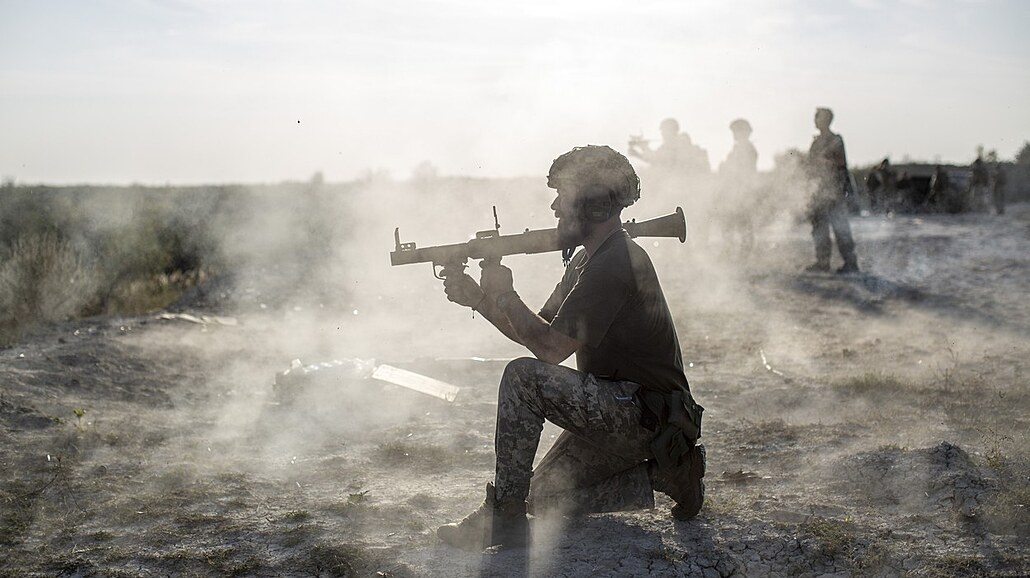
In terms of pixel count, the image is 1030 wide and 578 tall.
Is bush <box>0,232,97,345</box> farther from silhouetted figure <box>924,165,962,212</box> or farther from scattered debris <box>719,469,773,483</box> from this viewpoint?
silhouetted figure <box>924,165,962,212</box>

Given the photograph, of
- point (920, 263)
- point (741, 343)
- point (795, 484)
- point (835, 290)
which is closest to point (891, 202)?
point (920, 263)

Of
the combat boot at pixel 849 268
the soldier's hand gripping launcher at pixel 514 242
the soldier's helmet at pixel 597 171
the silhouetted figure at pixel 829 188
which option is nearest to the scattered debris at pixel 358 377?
the soldier's hand gripping launcher at pixel 514 242

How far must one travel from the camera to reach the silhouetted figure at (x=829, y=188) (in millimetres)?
11281

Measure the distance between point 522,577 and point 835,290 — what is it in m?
8.68

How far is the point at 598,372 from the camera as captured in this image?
3801 mm

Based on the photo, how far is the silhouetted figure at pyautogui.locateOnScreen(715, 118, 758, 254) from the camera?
13.5m

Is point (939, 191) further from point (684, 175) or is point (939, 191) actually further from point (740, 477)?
point (740, 477)

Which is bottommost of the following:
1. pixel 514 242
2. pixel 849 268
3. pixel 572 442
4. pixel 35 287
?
pixel 572 442

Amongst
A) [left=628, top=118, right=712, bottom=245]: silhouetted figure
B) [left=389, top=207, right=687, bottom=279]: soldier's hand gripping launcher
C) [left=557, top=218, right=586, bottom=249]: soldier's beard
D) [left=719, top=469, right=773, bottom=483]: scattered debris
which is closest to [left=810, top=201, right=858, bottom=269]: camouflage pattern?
[left=628, top=118, right=712, bottom=245]: silhouetted figure

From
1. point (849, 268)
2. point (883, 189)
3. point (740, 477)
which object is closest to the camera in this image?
point (740, 477)

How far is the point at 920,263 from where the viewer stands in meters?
12.6

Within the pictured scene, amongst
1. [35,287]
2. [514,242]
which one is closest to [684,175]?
[35,287]

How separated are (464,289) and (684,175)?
11210 millimetres

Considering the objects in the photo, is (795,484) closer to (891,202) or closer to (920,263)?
(920,263)
